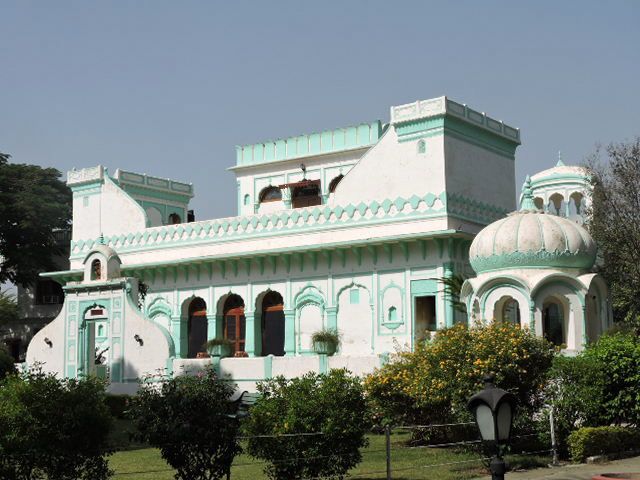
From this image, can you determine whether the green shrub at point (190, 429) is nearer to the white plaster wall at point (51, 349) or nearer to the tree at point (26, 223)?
the white plaster wall at point (51, 349)

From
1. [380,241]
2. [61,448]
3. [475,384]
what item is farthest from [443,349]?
[380,241]

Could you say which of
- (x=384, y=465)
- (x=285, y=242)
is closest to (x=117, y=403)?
(x=285, y=242)

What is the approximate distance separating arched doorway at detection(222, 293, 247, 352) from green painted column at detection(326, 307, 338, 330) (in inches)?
148

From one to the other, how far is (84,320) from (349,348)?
8562mm

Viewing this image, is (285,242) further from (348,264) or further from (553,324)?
(553,324)

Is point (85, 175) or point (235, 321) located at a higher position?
point (85, 175)

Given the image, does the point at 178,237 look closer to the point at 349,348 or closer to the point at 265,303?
the point at 265,303

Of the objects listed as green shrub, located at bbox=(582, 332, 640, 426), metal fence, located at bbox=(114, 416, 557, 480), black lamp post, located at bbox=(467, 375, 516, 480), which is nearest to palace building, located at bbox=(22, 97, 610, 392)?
green shrub, located at bbox=(582, 332, 640, 426)

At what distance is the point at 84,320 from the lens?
96.1ft

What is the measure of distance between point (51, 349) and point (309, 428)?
18.4 meters

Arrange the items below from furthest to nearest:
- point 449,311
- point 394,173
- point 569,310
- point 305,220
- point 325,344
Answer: point 305,220 → point 394,173 → point 449,311 → point 325,344 → point 569,310

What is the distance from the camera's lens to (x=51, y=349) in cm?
2967

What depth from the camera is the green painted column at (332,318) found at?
102 feet

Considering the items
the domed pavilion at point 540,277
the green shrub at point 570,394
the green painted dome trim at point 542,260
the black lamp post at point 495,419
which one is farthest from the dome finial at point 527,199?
the black lamp post at point 495,419
